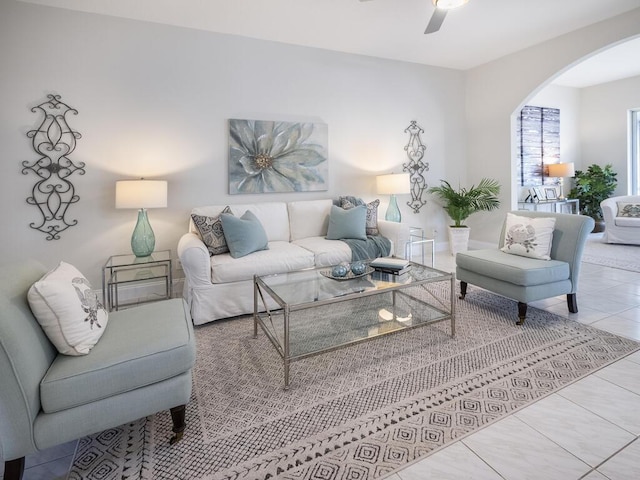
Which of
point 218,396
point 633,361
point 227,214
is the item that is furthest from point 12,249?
point 633,361

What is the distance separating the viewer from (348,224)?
3748mm

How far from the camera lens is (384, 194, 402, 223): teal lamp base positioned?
182 inches

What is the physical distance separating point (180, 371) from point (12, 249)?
2756mm

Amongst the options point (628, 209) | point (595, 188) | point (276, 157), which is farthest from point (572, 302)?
point (595, 188)

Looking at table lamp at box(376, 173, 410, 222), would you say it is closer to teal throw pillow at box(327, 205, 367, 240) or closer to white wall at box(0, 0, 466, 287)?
white wall at box(0, 0, 466, 287)

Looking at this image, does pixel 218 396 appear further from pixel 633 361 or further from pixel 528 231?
pixel 528 231

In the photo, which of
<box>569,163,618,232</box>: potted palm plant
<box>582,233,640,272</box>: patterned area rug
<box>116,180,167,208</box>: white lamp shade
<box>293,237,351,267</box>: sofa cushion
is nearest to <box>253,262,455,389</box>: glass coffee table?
<box>293,237,351,267</box>: sofa cushion

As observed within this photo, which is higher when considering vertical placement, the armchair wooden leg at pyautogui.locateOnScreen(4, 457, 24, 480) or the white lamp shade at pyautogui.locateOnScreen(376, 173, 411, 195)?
the white lamp shade at pyautogui.locateOnScreen(376, 173, 411, 195)

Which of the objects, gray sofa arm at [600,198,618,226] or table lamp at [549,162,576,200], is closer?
gray sofa arm at [600,198,618,226]

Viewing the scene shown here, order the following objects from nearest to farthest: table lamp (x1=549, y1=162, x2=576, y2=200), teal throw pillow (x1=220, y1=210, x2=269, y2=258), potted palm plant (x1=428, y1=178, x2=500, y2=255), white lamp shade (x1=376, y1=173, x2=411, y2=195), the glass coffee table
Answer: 1. the glass coffee table
2. teal throw pillow (x1=220, y1=210, x2=269, y2=258)
3. white lamp shade (x1=376, y1=173, x2=411, y2=195)
4. potted palm plant (x1=428, y1=178, x2=500, y2=255)
5. table lamp (x1=549, y1=162, x2=576, y2=200)

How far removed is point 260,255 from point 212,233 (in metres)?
0.52

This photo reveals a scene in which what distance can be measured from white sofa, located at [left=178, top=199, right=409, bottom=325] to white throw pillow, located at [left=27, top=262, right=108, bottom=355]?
1.26m

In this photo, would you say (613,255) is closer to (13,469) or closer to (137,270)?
(137,270)

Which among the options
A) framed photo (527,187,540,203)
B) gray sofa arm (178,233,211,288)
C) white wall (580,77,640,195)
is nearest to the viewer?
gray sofa arm (178,233,211,288)
